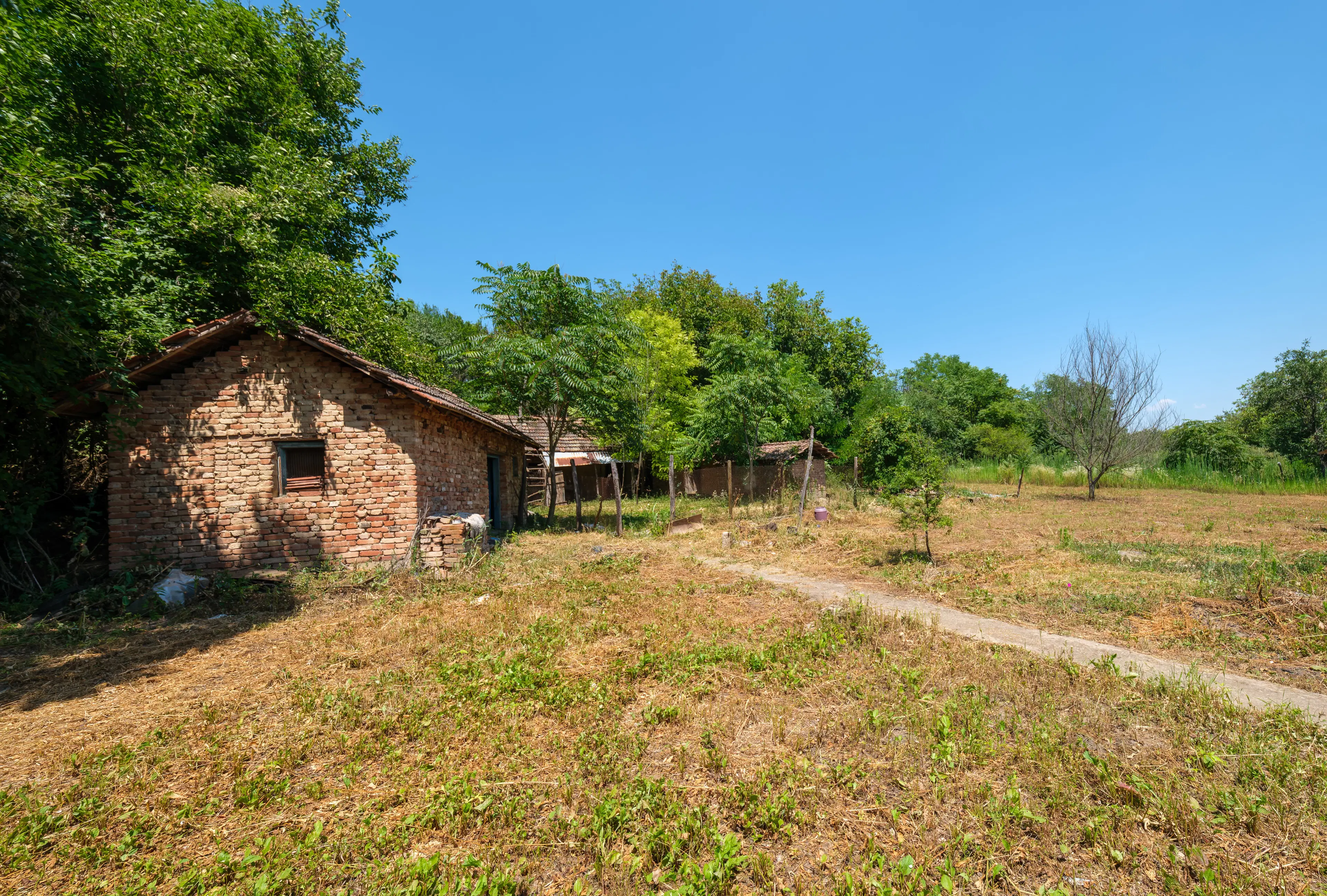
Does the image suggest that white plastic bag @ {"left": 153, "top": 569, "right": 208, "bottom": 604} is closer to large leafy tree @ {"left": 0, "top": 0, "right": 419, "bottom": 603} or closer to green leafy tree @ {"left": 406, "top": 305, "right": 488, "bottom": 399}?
large leafy tree @ {"left": 0, "top": 0, "right": 419, "bottom": 603}

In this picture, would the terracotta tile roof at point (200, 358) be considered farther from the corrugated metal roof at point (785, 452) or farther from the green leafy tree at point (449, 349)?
the corrugated metal roof at point (785, 452)

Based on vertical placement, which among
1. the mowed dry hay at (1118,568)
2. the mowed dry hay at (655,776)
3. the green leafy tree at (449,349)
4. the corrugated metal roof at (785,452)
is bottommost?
the mowed dry hay at (655,776)

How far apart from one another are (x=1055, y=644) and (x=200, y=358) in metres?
13.5

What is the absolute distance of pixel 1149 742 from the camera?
3.78 meters

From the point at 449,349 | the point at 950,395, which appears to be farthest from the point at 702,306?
the point at 950,395

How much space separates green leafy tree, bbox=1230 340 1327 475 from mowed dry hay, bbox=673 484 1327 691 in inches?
756

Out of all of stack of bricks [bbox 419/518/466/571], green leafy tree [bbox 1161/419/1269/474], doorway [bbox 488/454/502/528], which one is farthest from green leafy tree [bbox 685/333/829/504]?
green leafy tree [bbox 1161/419/1269/474]

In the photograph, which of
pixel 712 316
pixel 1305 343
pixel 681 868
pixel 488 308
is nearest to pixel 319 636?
pixel 681 868

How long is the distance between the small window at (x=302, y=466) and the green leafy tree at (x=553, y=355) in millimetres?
5437

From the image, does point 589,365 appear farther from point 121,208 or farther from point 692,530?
point 121,208

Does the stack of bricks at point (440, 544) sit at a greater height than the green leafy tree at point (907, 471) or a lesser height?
lesser

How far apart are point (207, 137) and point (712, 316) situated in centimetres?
2582

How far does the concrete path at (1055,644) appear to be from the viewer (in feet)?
14.5

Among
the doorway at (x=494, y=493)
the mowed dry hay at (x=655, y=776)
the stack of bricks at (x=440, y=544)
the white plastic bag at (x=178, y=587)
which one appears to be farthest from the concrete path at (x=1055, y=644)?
the white plastic bag at (x=178, y=587)
